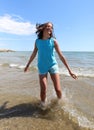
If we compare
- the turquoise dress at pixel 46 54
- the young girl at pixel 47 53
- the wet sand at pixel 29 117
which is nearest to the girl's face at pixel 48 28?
the young girl at pixel 47 53

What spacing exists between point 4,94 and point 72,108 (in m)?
2.52

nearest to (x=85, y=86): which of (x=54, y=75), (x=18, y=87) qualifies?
(x=18, y=87)

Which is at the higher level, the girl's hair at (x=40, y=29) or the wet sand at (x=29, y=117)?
the girl's hair at (x=40, y=29)

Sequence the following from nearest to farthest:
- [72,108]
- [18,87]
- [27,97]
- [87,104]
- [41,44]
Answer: [41,44], [72,108], [87,104], [27,97], [18,87]

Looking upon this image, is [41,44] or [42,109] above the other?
[41,44]

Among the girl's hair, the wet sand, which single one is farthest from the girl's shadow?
the girl's hair

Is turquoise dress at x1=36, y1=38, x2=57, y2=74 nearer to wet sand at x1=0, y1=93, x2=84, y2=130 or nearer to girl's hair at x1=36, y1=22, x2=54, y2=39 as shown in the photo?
girl's hair at x1=36, y1=22, x2=54, y2=39

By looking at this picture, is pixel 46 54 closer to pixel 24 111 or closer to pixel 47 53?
pixel 47 53

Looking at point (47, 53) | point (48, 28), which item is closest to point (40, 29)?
point (48, 28)

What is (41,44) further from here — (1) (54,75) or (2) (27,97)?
(2) (27,97)

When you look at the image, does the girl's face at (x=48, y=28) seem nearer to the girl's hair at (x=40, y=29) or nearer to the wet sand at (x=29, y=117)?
the girl's hair at (x=40, y=29)

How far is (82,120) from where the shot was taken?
5.32 m

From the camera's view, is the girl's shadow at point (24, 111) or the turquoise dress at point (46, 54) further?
the turquoise dress at point (46, 54)

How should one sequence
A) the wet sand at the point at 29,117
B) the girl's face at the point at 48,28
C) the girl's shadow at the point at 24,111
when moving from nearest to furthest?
the wet sand at the point at 29,117 < the girl's shadow at the point at 24,111 < the girl's face at the point at 48,28
